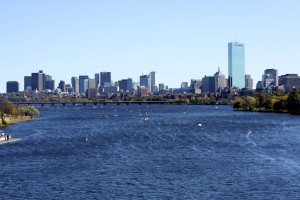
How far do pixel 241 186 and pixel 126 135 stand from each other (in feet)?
186

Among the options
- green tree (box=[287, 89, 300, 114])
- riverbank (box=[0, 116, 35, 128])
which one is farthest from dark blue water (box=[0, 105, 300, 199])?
green tree (box=[287, 89, 300, 114])

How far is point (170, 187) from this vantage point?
5581cm

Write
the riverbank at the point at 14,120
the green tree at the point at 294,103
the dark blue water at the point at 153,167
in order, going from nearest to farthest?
the dark blue water at the point at 153,167, the riverbank at the point at 14,120, the green tree at the point at 294,103

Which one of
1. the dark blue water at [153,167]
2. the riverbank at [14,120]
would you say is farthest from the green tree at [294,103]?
the riverbank at [14,120]

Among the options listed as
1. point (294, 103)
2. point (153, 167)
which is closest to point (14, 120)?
point (294, 103)

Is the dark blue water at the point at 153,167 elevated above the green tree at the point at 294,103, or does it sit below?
below

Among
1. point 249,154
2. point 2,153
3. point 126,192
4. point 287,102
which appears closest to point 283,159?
point 249,154

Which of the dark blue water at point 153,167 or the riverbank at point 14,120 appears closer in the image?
the dark blue water at point 153,167

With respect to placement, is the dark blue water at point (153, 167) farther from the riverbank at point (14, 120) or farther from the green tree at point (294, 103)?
the green tree at point (294, 103)

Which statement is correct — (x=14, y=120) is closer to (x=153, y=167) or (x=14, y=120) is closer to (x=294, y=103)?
(x=294, y=103)

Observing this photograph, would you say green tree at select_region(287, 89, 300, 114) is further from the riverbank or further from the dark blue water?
the riverbank

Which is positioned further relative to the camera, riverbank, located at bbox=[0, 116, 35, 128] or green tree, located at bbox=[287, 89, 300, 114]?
green tree, located at bbox=[287, 89, 300, 114]

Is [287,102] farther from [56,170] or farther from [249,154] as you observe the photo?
[56,170]

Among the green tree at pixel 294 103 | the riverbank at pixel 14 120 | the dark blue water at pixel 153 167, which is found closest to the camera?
the dark blue water at pixel 153 167
